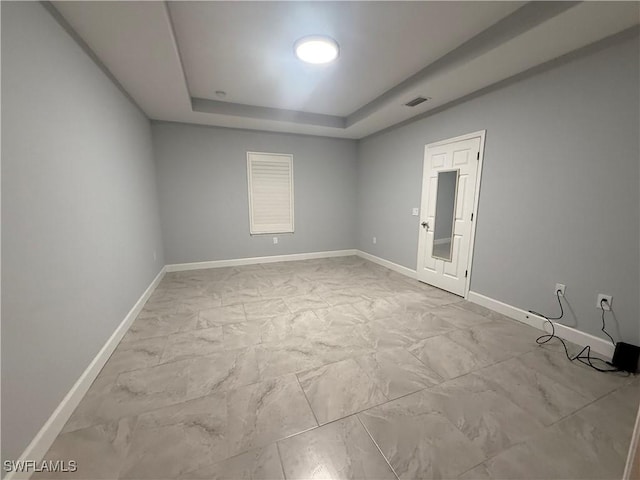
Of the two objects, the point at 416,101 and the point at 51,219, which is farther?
the point at 416,101

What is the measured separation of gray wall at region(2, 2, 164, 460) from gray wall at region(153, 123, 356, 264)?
1.88 metres

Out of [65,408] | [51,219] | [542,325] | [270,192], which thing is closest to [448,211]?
[542,325]

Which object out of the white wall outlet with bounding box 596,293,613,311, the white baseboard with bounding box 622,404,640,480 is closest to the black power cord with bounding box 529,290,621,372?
the white wall outlet with bounding box 596,293,613,311

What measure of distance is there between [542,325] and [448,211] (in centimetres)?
164

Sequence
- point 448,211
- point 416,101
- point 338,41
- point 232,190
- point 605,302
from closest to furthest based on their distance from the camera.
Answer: point 605,302 < point 338,41 < point 416,101 < point 448,211 < point 232,190

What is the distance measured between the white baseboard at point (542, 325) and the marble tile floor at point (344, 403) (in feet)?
0.35

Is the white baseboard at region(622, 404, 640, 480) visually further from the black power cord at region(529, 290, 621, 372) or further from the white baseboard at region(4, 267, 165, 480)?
the white baseboard at region(4, 267, 165, 480)

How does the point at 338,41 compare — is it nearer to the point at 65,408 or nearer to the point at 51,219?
the point at 51,219

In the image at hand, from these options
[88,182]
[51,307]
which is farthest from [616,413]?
[88,182]

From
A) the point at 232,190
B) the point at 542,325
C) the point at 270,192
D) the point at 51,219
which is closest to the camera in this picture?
the point at 51,219

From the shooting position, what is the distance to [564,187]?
2.32 metres

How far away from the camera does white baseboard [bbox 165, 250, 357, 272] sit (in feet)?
14.9

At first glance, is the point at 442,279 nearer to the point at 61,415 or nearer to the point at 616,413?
the point at 616,413


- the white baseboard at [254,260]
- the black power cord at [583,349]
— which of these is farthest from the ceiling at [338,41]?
the white baseboard at [254,260]
